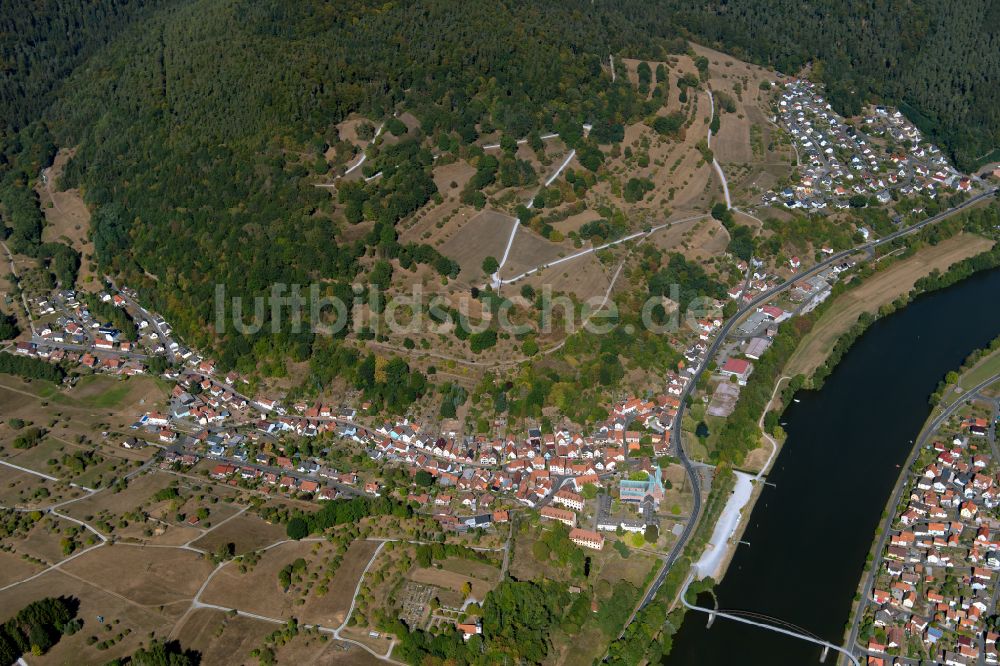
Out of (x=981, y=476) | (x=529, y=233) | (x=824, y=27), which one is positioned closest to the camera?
(x=981, y=476)

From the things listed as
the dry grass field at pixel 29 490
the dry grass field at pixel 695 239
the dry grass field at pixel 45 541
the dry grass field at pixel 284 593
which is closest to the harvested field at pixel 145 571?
the dry grass field at pixel 284 593

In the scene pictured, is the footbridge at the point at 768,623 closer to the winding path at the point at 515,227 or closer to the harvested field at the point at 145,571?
the harvested field at the point at 145,571

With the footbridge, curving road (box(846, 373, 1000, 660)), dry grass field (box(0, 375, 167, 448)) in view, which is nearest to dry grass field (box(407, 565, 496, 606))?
the footbridge

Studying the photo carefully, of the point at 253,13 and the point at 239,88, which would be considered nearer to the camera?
the point at 239,88

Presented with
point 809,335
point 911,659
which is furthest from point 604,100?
point 911,659

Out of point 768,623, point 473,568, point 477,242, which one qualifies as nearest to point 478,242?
point 477,242

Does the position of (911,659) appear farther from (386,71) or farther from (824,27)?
(824,27)

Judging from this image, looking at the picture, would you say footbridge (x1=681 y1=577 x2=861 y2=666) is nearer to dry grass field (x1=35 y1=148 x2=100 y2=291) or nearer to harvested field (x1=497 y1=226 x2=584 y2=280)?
harvested field (x1=497 y1=226 x2=584 y2=280)
